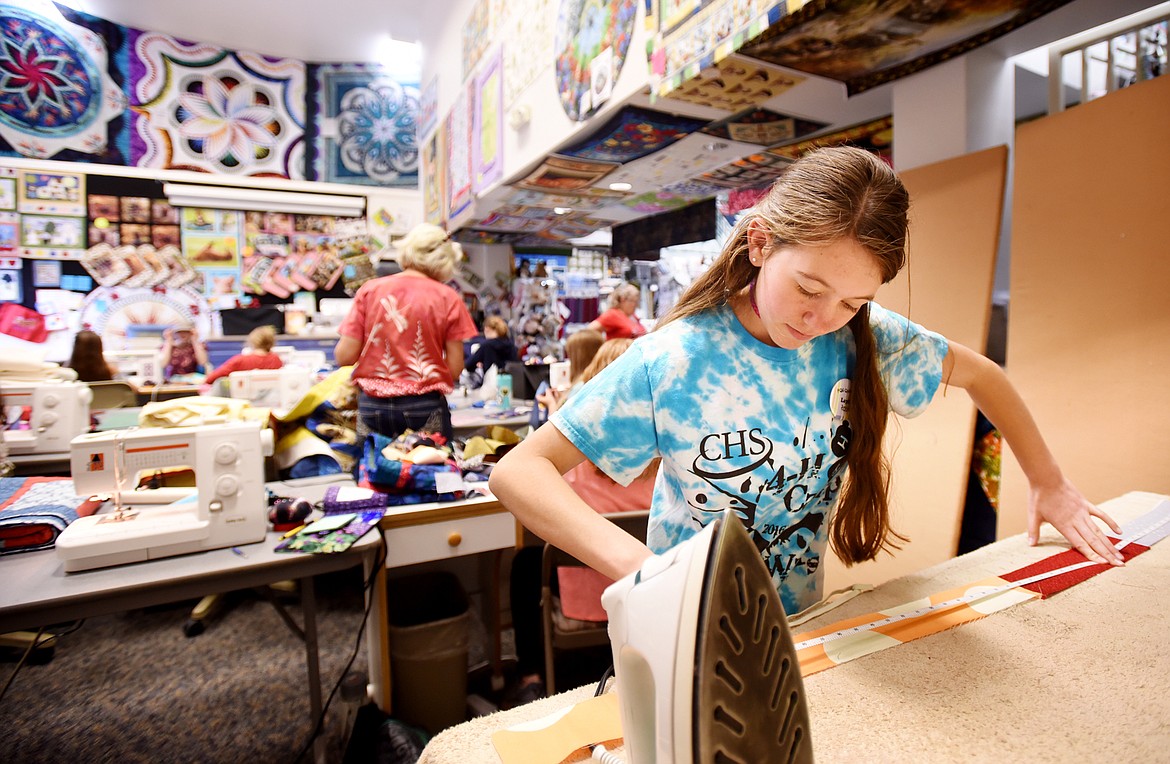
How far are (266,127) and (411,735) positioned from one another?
7.71 meters

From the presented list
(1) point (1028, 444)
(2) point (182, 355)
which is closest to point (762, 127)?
(1) point (1028, 444)

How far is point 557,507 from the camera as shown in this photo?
2.40 feet

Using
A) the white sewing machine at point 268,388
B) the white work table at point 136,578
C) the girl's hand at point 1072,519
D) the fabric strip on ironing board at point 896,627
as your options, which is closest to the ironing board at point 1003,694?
the fabric strip on ironing board at point 896,627

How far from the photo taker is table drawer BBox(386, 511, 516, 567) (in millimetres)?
1847

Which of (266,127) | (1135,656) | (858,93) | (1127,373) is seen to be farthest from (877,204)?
(266,127)

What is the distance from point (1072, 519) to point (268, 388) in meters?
3.17

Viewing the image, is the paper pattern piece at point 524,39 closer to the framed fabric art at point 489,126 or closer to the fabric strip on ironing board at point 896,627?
the framed fabric art at point 489,126

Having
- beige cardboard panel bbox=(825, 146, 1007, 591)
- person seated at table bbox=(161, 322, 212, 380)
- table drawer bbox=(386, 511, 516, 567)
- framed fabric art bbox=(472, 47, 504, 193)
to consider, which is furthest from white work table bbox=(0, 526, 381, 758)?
person seated at table bbox=(161, 322, 212, 380)

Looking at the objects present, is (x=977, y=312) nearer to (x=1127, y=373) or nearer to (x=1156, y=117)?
(x=1127, y=373)

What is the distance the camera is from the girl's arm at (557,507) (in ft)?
2.21

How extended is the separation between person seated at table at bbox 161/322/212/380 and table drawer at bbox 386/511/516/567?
4762mm

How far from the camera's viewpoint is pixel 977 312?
6.83ft

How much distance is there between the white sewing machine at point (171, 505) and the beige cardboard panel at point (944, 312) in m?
2.04

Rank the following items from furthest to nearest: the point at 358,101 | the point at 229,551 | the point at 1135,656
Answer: the point at 358,101 < the point at 229,551 < the point at 1135,656
